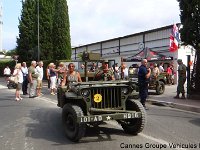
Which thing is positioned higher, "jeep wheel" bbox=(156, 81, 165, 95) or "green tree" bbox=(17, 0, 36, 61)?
"green tree" bbox=(17, 0, 36, 61)

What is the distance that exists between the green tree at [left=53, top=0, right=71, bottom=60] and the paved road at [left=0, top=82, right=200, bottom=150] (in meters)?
33.4

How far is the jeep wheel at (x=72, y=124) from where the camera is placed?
834 centimetres

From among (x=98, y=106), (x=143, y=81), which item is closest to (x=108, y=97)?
(x=98, y=106)

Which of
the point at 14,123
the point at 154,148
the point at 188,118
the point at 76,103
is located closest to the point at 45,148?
the point at 76,103

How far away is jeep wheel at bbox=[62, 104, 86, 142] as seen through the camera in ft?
27.3

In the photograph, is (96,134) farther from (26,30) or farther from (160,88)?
(26,30)

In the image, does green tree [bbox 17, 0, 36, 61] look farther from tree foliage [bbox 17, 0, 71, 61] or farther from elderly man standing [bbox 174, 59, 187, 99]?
elderly man standing [bbox 174, 59, 187, 99]

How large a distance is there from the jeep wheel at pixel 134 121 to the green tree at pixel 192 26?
30.7ft

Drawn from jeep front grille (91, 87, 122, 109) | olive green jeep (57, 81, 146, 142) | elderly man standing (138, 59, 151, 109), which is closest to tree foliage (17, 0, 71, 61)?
elderly man standing (138, 59, 151, 109)

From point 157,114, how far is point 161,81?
8.48 metres

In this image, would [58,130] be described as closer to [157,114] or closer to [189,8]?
[157,114]

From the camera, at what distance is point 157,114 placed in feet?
42.7

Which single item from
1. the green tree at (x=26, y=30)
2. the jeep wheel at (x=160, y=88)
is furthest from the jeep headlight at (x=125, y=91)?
the green tree at (x=26, y=30)

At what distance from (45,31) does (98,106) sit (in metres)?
40.7
